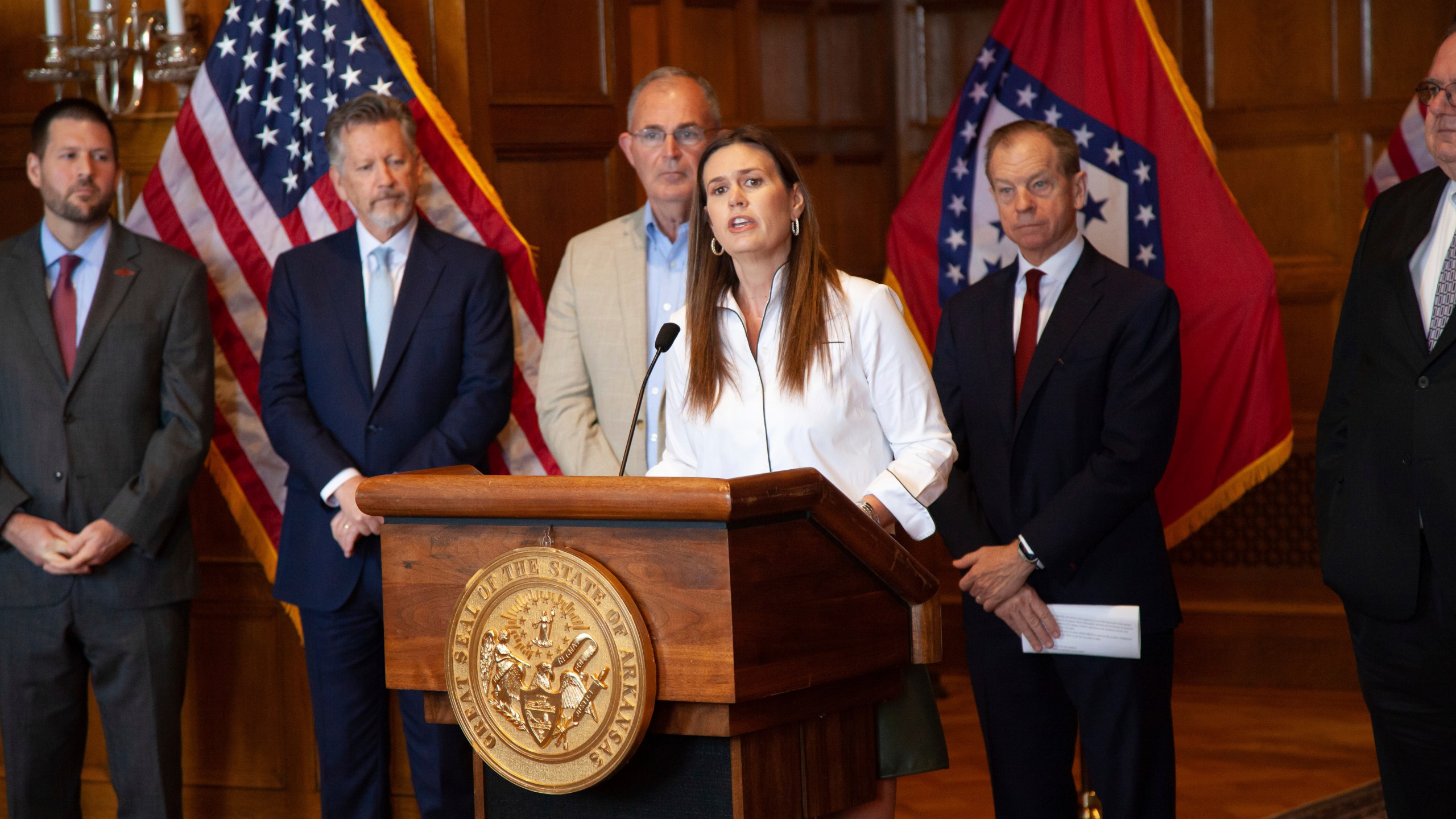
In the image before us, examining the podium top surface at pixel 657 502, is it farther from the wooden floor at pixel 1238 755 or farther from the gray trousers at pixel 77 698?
the wooden floor at pixel 1238 755

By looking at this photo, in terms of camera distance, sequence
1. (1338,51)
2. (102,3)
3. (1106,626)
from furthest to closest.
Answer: (1338,51) → (102,3) → (1106,626)

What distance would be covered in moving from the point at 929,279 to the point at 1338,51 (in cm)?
210

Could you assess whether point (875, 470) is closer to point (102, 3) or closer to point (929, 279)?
point (929, 279)

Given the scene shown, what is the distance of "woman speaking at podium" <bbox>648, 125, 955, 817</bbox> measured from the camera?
2217 mm

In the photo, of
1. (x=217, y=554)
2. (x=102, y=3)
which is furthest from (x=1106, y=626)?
(x=102, y=3)

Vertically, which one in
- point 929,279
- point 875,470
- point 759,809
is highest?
point 929,279

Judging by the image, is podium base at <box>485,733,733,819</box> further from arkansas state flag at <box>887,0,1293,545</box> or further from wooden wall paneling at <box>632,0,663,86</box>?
wooden wall paneling at <box>632,0,663,86</box>

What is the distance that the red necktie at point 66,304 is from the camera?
11.5 feet

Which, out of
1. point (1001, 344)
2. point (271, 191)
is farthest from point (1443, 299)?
point (271, 191)

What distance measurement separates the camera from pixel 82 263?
356 cm

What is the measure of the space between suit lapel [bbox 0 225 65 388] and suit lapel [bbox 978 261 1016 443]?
2.24 meters

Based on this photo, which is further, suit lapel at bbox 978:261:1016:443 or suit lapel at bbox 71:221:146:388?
suit lapel at bbox 71:221:146:388

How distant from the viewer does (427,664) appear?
1880 millimetres

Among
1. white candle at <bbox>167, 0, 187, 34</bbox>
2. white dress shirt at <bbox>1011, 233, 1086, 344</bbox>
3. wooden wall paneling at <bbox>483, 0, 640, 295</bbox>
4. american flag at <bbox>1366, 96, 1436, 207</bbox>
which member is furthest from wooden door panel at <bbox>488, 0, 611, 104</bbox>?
american flag at <bbox>1366, 96, 1436, 207</bbox>
